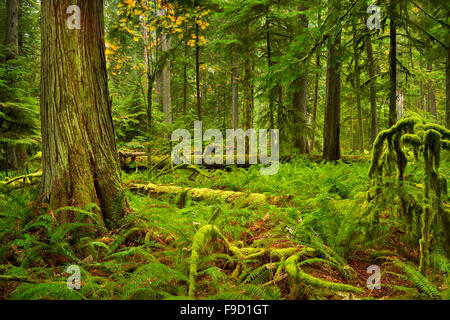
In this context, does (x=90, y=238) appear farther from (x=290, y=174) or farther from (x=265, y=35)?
(x=265, y=35)

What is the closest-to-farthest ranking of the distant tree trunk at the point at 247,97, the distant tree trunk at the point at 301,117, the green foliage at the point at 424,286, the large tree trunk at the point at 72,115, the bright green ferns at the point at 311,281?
the green foliage at the point at 424,286
the bright green ferns at the point at 311,281
the large tree trunk at the point at 72,115
the distant tree trunk at the point at 301,117
the distant tree trunk at the point at 247,97

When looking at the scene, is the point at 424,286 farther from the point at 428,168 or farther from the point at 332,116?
the point at 332,116

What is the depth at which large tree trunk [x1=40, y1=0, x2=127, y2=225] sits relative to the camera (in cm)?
287

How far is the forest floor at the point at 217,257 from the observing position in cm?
183

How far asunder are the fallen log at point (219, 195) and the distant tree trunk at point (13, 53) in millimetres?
6590

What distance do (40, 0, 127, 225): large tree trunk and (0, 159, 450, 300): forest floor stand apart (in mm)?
283

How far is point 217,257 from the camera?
93.0 inches

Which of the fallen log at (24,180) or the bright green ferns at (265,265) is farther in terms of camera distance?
the fallen log at (24,180)

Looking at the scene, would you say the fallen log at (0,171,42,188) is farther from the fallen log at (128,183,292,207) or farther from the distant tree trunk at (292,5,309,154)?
the distant tree trunk at (292,5,309,154)

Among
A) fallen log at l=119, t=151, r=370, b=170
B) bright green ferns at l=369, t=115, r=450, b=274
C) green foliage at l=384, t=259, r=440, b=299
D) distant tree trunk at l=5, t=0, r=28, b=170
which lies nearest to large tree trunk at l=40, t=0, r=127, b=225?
green foliage at l=384, t=259, r=440, b=299

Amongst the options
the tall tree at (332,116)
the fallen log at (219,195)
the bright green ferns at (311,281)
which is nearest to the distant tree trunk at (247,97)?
the tall tree at (332,116)

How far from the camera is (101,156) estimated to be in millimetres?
3088

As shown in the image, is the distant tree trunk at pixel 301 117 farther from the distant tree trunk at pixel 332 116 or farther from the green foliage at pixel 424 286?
the green foliage at pixel 424 286

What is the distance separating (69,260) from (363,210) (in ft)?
9.82
